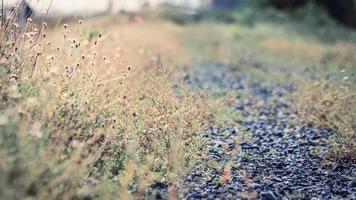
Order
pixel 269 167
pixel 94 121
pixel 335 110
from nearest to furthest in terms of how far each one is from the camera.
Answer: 1. pixel 94 121
2. pixel 269 167
3. pixel 335 110

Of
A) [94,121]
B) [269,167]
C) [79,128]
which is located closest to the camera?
[79,128]

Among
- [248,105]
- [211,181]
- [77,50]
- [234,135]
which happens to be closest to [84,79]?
[77,50]

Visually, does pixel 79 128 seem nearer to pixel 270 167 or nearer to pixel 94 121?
pixel 94 121

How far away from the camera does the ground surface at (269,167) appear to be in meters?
4.98

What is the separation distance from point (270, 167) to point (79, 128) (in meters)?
2.02

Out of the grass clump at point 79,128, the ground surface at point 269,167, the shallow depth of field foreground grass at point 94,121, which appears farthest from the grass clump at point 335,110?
the grass clump at point 79,128

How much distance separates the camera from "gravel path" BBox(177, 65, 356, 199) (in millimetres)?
4980

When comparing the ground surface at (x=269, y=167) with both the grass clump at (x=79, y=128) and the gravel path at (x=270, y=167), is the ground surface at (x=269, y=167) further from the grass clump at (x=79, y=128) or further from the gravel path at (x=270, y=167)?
the grass clump at (x=79, y=128)

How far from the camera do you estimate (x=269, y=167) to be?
18.7 ft

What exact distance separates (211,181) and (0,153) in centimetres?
209

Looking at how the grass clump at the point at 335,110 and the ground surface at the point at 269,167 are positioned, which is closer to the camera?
the ground surface at the point at 269,167

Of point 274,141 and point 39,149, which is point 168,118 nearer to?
point 274,141

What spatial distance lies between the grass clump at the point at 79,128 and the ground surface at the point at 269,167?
0.29m

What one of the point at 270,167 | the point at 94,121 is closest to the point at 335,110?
the point at 270,167
